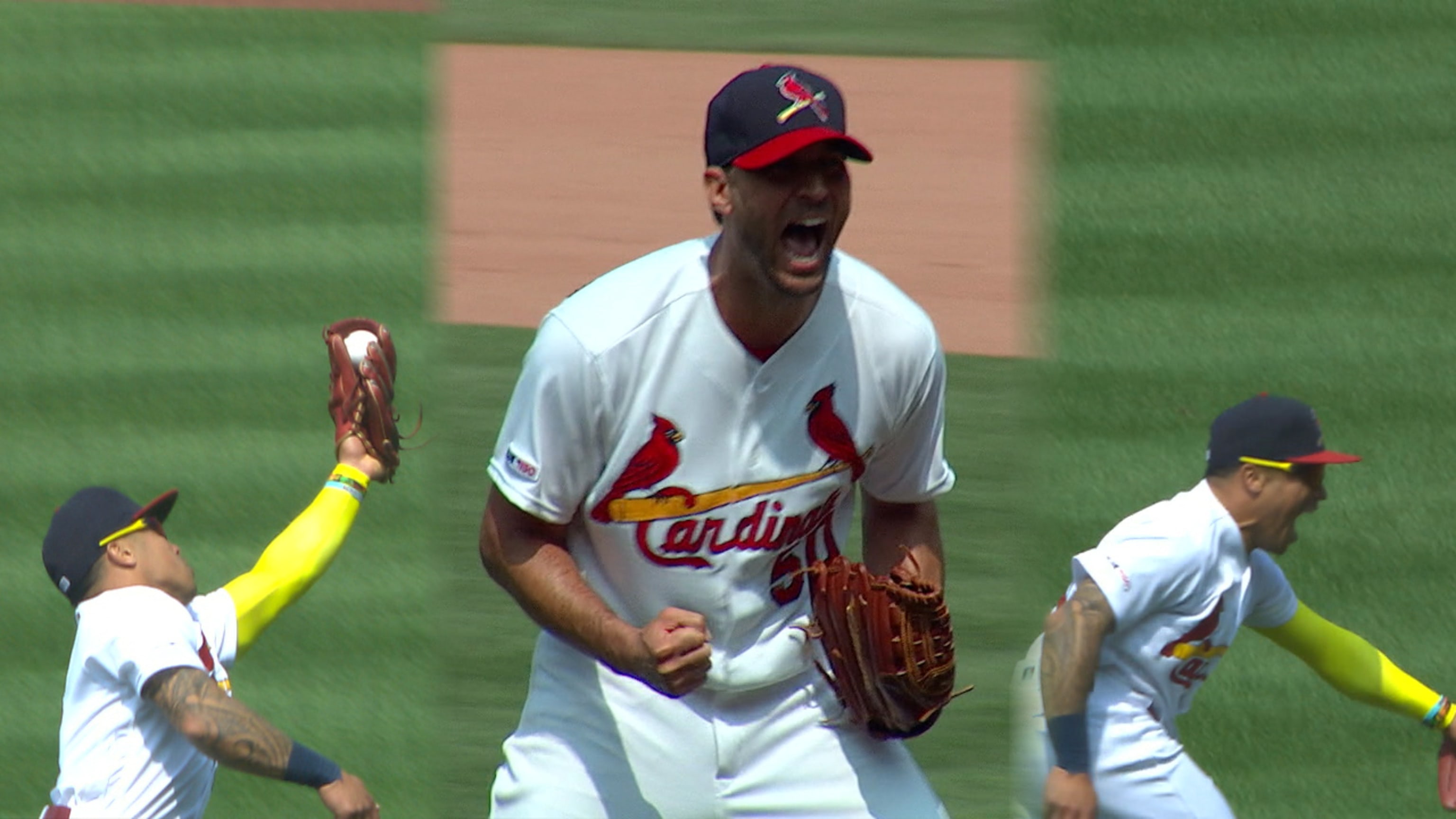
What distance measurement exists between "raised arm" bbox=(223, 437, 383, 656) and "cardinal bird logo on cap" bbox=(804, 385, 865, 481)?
1.51 metres

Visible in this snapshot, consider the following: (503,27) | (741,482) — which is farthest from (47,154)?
(741,482)

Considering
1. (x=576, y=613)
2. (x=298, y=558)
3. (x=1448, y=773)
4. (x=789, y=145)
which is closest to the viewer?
(x=789, y=145)

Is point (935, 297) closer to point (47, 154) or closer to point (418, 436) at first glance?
point (418, 436)

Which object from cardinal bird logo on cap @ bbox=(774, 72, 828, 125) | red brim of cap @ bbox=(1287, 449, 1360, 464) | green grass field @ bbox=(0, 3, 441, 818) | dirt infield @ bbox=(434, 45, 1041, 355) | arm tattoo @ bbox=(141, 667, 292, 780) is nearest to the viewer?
cardinal bird logo on cap @ bbox=(774, 72, 828, 125)

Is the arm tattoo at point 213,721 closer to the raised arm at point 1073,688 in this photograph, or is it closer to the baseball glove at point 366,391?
the baseball glove at point 366,391

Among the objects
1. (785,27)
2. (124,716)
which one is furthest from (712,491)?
(785,27)

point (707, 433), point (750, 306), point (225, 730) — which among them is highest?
point (750, 306)

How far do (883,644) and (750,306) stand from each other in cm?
57

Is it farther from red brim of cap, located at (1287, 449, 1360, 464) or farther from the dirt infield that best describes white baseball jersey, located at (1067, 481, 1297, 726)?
the dirt infield

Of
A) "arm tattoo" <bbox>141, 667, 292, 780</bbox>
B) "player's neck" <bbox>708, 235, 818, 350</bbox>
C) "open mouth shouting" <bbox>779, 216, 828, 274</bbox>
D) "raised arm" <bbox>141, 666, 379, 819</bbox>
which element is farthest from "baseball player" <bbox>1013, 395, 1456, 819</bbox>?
"arm tattoo" <bbox>141, 667, 292, 780</bbox>

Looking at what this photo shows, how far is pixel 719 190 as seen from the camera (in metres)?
3.02

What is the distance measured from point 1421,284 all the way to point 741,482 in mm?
3078

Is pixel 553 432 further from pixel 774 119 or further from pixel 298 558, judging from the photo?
pixel 298 558

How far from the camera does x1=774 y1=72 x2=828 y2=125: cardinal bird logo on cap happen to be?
292 centimetres
